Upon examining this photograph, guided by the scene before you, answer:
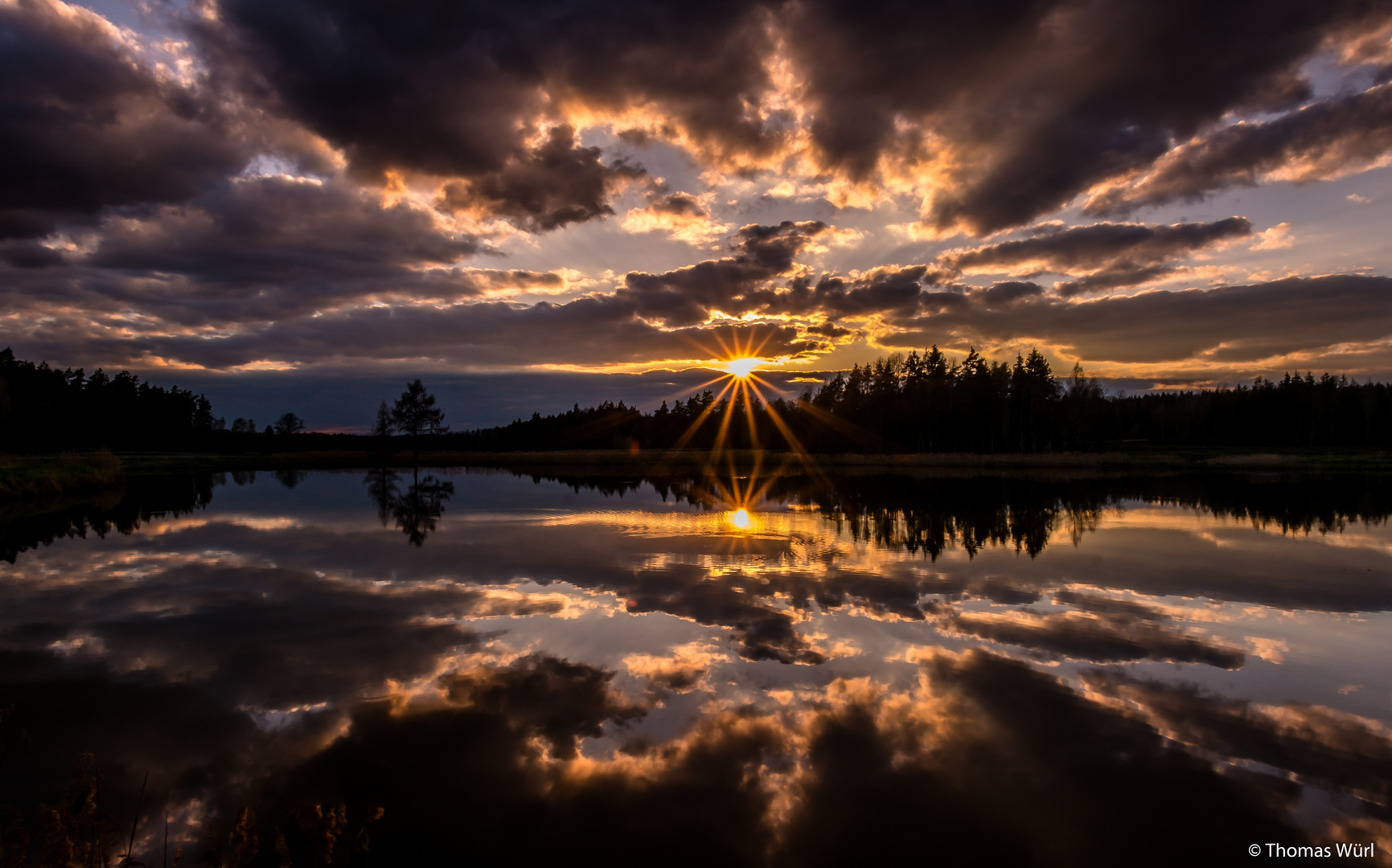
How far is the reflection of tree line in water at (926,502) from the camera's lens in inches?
767

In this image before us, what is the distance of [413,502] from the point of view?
96.5 ft

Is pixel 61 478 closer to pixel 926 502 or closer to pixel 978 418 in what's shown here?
pixel 926 502

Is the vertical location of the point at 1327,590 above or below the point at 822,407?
below

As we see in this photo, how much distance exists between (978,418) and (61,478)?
90217mm

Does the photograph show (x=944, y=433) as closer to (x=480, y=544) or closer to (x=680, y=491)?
(x=680, y=491)

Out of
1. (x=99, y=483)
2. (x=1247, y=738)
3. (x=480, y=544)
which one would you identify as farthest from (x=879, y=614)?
(x=99, y=483)

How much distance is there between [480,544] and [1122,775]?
49.3 ft

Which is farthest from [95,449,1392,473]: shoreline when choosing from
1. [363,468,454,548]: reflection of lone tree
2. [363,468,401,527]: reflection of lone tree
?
[363,468,454,548]: reflection of lone tree

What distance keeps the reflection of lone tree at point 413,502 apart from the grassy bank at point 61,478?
13526 millimetres

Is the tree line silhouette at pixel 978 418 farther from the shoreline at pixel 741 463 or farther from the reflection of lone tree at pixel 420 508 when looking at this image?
the reflection of lone tree at pixel 420 508

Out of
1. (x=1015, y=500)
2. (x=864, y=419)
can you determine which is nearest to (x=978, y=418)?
(x=864, y=419)

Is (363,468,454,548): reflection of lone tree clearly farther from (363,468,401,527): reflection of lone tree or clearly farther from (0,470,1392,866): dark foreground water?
(0,470,1392,866): dark foreground water

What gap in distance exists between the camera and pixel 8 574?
1377 centimetres

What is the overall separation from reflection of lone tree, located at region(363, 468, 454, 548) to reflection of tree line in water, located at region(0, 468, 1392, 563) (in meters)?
0.07
